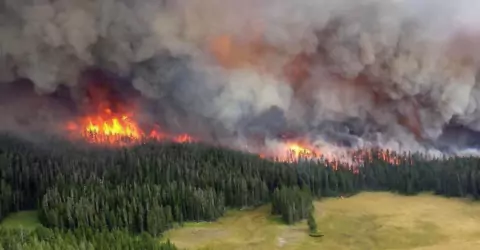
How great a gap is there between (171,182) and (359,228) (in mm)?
5261

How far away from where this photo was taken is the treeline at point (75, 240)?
52.0 feet

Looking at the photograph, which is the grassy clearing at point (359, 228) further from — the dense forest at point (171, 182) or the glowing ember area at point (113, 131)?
the glowing ember area at point (113, 131)

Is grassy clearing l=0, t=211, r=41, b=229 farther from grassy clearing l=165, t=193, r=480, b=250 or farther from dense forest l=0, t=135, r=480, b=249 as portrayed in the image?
grassy clearing l=165, t=193, r=480, b=250

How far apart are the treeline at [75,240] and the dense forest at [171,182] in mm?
198

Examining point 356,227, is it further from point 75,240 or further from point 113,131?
point 113,131

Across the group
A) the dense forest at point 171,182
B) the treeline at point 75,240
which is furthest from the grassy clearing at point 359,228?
the treeline at point 75,240

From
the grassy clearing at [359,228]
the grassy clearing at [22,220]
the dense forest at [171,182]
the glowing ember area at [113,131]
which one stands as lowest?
the grassy clearing at [359,228]

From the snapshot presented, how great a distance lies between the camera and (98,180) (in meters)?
21.0

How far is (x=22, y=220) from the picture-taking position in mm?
20484

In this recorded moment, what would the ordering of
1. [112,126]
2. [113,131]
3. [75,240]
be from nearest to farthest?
[75,240] → [113,131] → [112,126]

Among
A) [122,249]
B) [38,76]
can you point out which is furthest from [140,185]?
[38,76]

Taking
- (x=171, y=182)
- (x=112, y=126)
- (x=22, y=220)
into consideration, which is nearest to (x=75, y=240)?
(x=22, y=220)

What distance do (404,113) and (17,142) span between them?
41.4ft

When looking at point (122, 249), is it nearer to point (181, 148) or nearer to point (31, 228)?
point (31, 228)
